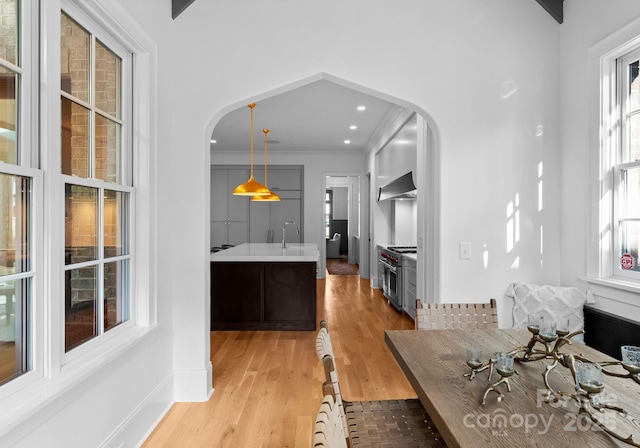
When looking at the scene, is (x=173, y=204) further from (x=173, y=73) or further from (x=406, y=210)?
(x=406, y=210)

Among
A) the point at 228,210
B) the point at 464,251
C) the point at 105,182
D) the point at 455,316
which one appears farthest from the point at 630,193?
the point at 228,210

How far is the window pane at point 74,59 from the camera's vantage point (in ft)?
5.84

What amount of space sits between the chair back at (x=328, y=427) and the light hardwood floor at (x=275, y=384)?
1488mm

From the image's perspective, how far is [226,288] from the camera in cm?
468

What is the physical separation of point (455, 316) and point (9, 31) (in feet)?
7.79

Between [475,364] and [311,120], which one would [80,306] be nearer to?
[475,364]

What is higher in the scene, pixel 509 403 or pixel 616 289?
pixel 616 289

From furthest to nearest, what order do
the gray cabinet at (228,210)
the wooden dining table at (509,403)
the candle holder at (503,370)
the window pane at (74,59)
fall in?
the gray cabinet at (228,210) < the window pane at (74,59) < the candle holder at (503,370) < the wooden dining table at (509,403)

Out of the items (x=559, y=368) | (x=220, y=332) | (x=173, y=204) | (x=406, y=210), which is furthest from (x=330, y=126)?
(x=559, y=368)

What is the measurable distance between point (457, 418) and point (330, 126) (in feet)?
19.1

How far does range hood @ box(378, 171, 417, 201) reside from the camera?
16.4 ft

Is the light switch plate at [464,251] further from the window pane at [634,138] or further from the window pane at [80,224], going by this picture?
the window pane at [80,224]

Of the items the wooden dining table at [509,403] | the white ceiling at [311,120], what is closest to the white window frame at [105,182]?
the wooden dining table at [509,403]

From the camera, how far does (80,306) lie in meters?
1.91
